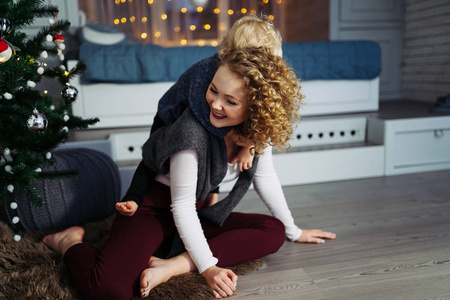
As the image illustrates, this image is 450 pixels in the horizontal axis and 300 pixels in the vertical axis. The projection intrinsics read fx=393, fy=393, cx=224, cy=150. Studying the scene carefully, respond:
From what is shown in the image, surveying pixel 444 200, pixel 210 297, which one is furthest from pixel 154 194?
pixel 444 200

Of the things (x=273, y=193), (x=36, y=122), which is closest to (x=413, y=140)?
(x=273, y=193)

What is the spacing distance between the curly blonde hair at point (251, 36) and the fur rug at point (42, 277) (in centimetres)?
59

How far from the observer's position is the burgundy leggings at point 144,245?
3.13 feet

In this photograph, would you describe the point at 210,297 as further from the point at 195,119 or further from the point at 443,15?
the point at 443,15

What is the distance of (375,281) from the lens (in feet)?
3.41

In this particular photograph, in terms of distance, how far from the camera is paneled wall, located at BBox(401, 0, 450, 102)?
2.89m

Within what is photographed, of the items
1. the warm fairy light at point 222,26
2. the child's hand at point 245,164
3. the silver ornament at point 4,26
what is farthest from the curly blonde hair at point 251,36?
the warm fairy light at point 222,26

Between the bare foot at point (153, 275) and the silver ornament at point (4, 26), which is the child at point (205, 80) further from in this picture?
the silver ornament at point (4, 26)

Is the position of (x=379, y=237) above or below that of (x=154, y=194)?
below

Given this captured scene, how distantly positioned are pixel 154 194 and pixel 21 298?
16.1 inches

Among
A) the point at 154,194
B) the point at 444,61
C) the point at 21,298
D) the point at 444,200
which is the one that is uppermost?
the point at 444,61

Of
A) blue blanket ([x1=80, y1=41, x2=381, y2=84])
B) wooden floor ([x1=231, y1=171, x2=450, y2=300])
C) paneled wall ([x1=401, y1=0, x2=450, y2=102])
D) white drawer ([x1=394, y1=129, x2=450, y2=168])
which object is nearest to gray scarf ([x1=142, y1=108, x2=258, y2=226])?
wooden floor ([x1=231, y1=171, x2=450, y2=300])

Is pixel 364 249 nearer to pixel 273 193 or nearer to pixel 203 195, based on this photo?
pixel 273 193

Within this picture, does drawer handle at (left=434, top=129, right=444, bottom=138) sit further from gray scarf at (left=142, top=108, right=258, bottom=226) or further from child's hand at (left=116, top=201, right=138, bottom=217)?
child's hand at (left=116, top=201, right=138, bottom=217)
